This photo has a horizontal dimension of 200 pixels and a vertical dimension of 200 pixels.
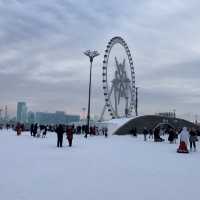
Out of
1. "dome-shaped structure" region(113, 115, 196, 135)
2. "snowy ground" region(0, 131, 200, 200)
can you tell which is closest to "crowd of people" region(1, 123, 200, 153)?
"snowy ground" region(0, 131, 200, 200)

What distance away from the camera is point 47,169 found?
11.7 meters

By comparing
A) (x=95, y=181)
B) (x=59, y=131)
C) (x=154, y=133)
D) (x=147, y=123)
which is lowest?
(x=95, y=181)

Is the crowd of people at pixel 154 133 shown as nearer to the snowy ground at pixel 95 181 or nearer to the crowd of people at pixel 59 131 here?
the crowd of people at pixel 59 131

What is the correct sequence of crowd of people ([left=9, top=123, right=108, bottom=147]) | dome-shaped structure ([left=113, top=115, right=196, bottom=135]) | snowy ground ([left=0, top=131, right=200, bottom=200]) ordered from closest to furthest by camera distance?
snowy ground ([left=0, top=131, right=200, bottom=200]) → crowd of people ([left=9, top=123, right=108, bottom=147]) → dome-shaped structure ([left=113, top=115, right=196, bottom=135])

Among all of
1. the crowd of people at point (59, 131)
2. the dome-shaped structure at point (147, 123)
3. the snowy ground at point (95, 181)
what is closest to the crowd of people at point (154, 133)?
the crowd of people at point (59, 131)

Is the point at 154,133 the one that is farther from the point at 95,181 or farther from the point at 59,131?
the point at 95,181

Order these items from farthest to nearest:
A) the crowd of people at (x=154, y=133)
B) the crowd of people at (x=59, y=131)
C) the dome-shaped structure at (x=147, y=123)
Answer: the dome-shaped structure at (x=147, y=123)
the crowd of people at (x=59, y=131)
the crowd of people at (x=154, y=133)

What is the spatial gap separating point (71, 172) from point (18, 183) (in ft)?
8.02

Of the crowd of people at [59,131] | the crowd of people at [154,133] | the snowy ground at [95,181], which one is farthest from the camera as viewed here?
the crowd of people at [59,131]

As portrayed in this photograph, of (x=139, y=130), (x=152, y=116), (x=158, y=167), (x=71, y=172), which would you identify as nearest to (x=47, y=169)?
(x=71, y=172)

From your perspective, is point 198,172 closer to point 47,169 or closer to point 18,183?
point 47,169

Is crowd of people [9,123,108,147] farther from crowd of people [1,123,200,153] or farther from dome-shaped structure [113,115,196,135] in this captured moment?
dome-shaped structure [113,115,196,135]

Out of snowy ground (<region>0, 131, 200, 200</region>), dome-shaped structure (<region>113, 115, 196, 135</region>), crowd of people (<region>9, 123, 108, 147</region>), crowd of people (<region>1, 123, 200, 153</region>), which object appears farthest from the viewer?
dome-shaped structure (<region>113, 115, 196, 135</region>)

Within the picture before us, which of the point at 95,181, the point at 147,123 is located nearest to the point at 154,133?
the point at 95,181
